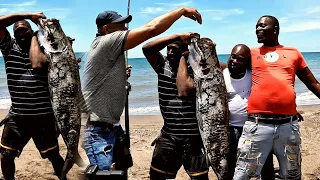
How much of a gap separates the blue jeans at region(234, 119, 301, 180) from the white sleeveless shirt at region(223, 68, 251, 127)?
16 centimetres

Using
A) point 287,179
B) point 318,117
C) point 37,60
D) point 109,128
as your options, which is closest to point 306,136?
point 318,117

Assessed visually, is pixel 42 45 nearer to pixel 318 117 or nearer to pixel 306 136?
pixel 306 136

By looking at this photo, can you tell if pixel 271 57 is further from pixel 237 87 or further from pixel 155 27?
pixel 155 27

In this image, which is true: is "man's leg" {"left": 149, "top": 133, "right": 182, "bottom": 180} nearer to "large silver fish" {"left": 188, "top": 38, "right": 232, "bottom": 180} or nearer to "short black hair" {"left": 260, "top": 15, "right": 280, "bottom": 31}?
"large silver fish" {"left": 188, "top": 38, "right": 232, "bottom": 180}

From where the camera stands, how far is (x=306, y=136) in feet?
30.9

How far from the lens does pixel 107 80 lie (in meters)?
3.77

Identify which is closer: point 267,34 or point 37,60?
point 37,60

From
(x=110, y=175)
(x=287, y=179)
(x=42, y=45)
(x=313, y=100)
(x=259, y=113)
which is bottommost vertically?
(x=313, y=100)

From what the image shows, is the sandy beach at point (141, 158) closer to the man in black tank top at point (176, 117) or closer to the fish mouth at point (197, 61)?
the man in black tank top at point (176, 117)

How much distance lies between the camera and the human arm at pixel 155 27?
11.3ft

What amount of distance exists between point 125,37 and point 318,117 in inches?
378

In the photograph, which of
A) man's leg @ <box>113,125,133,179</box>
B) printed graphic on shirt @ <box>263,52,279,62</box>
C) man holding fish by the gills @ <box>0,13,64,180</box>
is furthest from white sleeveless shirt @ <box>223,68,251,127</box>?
man holding fish by the gills @ <box>0,13,64,180</box>

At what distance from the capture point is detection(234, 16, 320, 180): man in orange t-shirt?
4219mm

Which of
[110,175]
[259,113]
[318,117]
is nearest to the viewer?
[110,175]
